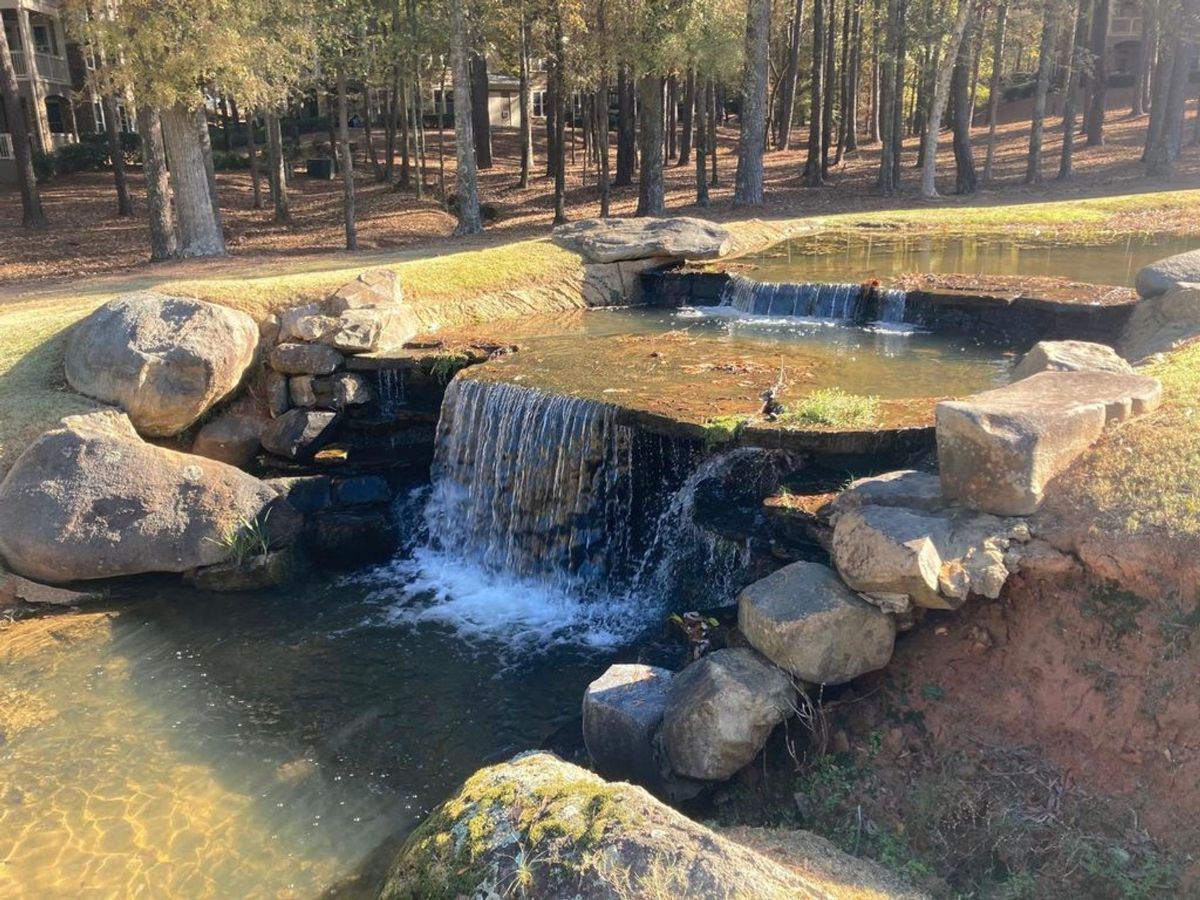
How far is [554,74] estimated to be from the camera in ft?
71.5

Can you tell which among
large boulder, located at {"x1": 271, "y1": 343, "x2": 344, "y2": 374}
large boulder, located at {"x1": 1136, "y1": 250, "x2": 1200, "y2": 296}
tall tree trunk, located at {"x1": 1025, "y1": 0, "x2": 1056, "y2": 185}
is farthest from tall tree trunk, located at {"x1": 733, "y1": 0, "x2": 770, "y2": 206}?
large boulder, located at {"x1": 271, "y1": 343, "x2": 344, "y2": 374}

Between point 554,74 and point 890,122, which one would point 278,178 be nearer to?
point 554,74

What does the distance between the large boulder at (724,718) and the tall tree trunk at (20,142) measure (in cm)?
2067

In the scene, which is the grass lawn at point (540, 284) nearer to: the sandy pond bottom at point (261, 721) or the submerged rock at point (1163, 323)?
the submerged rock at point (1163, 323)

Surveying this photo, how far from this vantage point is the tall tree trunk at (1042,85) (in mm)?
21453

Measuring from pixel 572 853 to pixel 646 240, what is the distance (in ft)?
37.4

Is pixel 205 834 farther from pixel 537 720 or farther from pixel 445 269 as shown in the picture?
pixel 445 269

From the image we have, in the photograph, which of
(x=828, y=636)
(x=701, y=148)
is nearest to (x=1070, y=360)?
(x=828, y=636)

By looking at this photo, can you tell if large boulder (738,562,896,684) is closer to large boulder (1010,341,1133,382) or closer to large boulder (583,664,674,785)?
large boulder (583,664,674,785)

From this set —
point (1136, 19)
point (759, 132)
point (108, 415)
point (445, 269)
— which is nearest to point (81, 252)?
point (445, 269)

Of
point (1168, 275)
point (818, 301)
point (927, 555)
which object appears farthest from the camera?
point (818, 301)

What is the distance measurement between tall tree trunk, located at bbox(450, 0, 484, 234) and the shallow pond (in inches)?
284

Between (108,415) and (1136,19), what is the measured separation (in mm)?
42595

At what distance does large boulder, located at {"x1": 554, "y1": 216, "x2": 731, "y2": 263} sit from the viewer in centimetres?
1387
